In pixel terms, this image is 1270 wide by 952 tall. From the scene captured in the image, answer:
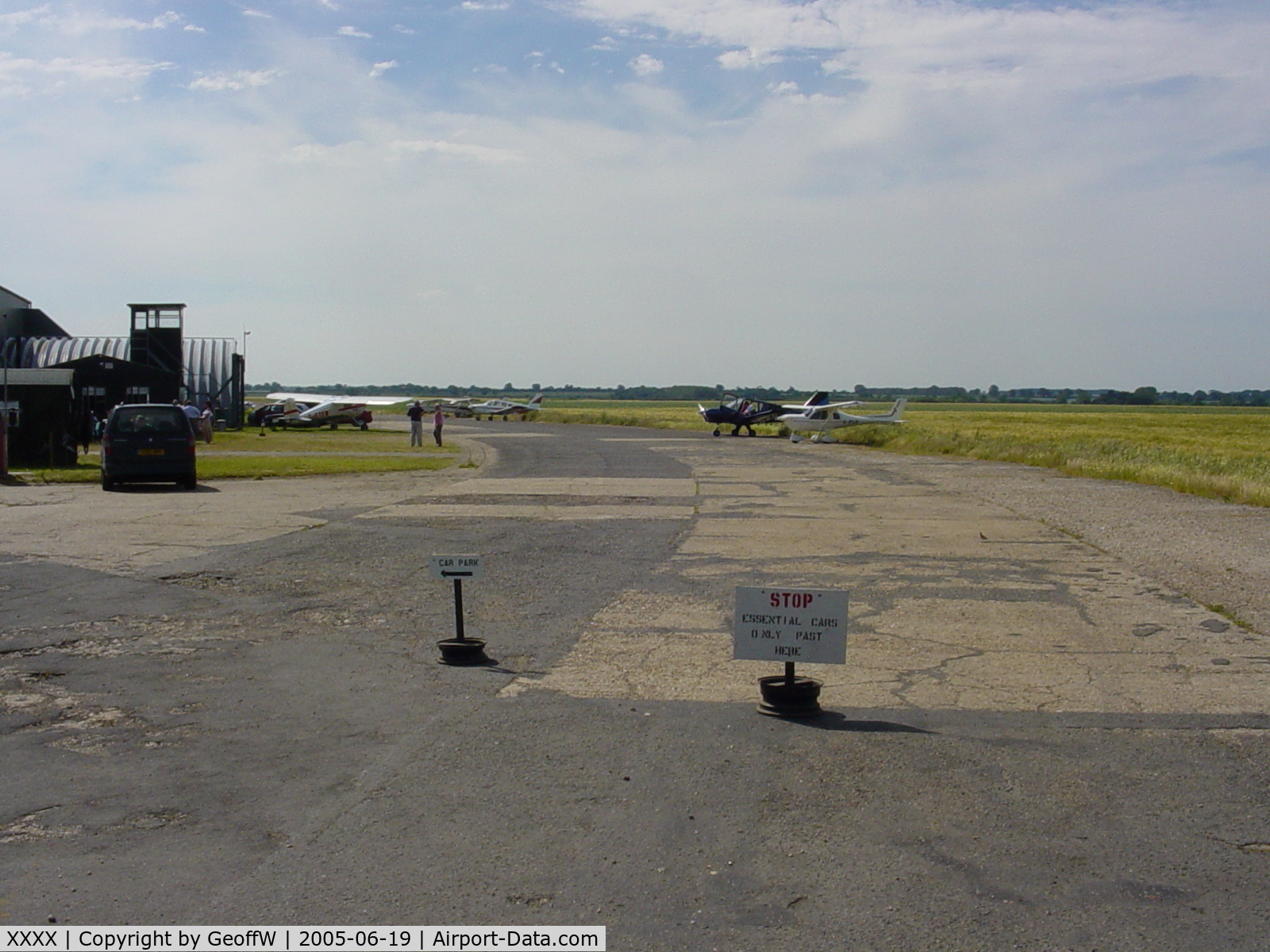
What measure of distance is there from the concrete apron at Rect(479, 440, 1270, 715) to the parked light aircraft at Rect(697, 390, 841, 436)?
39.8 metres

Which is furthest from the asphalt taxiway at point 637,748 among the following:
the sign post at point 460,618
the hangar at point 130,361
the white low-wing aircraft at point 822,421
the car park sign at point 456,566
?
the white low-wing aircraft at point 822,421

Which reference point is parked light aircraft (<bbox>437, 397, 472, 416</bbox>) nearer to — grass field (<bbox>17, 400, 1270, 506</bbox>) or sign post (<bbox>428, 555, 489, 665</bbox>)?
grass field (<bbox>17, 400, 1270, 506</bbox>)

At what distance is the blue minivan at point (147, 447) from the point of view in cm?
2122

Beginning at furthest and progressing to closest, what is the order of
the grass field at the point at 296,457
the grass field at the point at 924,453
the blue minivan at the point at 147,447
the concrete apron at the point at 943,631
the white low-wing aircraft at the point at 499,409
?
the white low-wing aircraft at the point at 499,409 < the grass field at the point at 296,457 < the grass field at the point at 924,453 < the blue minivan at the point at 147,447 < the concrete apron at the point at 943,631

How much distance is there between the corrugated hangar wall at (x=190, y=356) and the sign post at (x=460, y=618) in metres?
50.7

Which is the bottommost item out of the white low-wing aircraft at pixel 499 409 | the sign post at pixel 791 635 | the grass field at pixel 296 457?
the grass field at pixel 296 457

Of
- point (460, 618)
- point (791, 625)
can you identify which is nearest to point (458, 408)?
point (460, 618)

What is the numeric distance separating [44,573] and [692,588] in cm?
656

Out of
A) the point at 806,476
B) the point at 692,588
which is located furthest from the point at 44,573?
the point at 806,476

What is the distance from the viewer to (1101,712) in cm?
688

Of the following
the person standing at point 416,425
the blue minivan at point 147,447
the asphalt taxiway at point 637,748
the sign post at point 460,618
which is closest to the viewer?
the asphalt taxiway at point 637,748

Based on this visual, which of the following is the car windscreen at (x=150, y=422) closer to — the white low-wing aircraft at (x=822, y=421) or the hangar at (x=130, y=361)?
the hangar at (x=130, y=361)

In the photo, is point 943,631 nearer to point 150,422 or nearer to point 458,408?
point 150,422

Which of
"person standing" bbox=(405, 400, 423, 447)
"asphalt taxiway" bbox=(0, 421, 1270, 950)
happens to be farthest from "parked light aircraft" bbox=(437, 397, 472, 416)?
"asphalt taxiway" bbox=(0, 421, 1270, 950)
